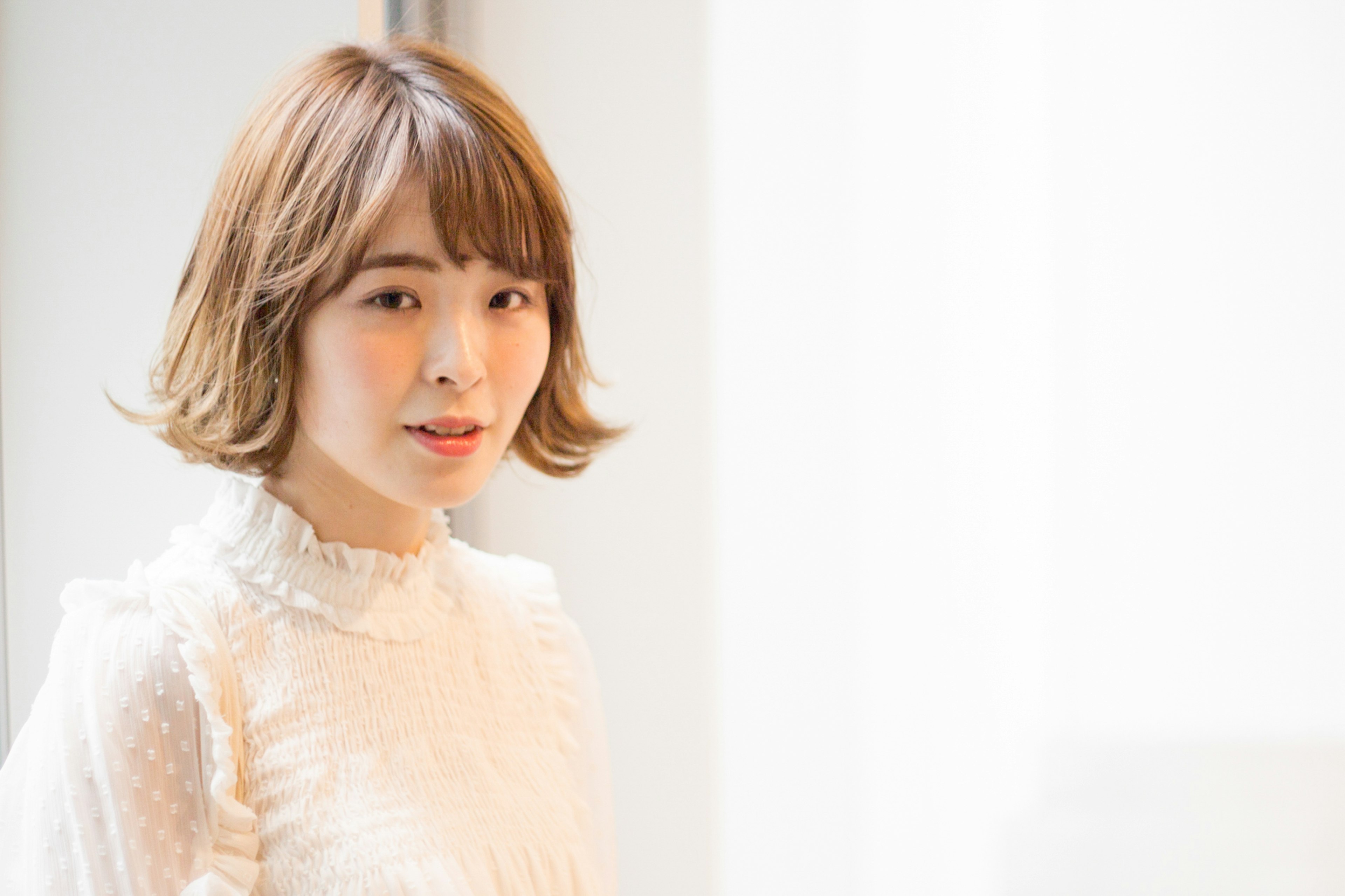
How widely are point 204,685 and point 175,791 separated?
0.23 feet

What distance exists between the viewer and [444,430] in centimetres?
74

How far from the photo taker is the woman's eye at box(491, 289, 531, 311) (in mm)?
771

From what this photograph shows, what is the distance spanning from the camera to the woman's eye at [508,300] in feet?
2.53

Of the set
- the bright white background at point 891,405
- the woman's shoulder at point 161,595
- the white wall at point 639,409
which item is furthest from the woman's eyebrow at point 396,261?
the white wall at point 639,409

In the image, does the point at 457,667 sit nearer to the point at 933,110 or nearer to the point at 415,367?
the point at 415,367

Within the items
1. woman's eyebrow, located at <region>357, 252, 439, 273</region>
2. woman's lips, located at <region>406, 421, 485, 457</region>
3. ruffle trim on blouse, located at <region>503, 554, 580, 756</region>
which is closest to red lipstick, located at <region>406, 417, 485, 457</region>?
woman's lips, located at <region>406, 421, 485, 457</region>

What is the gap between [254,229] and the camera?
2.39 feet

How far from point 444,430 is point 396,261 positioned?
0.12 m

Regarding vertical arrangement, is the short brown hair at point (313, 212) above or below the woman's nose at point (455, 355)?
above

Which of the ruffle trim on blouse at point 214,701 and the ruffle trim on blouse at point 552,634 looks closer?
the ruffle trim on blouse at point 214,701

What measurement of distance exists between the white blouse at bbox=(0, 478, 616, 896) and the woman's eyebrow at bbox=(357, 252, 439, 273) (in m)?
0.19

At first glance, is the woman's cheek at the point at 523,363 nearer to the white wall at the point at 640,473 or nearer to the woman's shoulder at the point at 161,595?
the woman's shoulder at the point at 161,595

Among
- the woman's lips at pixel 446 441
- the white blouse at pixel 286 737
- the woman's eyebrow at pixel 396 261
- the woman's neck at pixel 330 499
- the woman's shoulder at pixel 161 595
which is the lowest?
the white blouse at pixel 286 737

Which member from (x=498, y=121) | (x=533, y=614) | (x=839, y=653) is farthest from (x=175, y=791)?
(x=839, y=653)
